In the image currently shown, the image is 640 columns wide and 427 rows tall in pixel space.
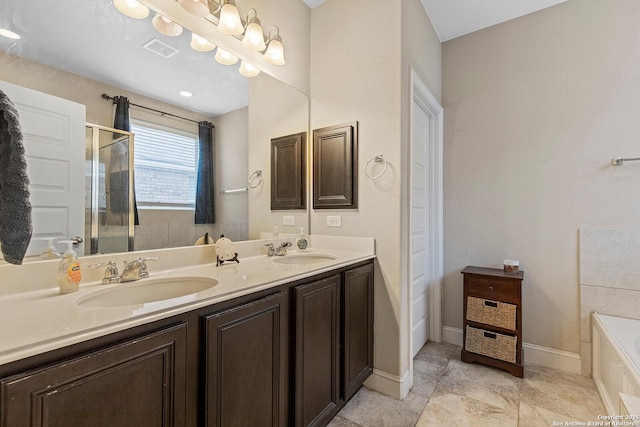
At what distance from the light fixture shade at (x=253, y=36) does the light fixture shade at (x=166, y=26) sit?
1.26 ft

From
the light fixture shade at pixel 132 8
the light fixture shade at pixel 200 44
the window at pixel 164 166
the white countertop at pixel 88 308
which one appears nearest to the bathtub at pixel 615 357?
the white countertop at pixel 88 308

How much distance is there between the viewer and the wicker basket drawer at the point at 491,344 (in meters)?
2.09

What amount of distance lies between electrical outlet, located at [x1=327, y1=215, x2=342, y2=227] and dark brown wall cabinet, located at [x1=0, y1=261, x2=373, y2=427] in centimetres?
49

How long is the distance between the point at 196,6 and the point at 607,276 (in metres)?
3.06

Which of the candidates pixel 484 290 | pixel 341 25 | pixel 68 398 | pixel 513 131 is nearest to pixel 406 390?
pixel 484 290

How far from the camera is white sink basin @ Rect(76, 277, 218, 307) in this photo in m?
1.05

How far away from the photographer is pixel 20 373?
0.60 meters

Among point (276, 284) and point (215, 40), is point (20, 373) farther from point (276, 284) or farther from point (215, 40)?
point (215, 40)

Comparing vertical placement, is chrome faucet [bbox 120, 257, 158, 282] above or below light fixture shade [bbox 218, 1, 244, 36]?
below

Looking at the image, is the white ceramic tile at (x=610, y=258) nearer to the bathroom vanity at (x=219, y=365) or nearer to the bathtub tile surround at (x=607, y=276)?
the bathtub tile surround at (x=607, y=276)

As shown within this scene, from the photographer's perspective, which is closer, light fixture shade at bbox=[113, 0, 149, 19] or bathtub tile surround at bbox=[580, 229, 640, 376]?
light fixture shade at bbox=[113, 0, 149, 19]

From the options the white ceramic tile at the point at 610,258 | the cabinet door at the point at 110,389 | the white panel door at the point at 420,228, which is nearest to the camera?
the cabinet door at the point at 110,389

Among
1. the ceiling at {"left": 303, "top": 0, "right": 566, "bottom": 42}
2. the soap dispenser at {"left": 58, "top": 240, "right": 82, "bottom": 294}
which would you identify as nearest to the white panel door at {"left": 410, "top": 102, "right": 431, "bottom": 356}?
the ceiling at {"left": 303, "top": 0, "right": 566, "bottom": 42}

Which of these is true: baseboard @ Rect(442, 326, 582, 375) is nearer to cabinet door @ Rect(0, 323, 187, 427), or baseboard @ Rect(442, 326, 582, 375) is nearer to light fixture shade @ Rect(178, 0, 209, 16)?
cabinet door @ Rect(0, 323, 187, 427)
